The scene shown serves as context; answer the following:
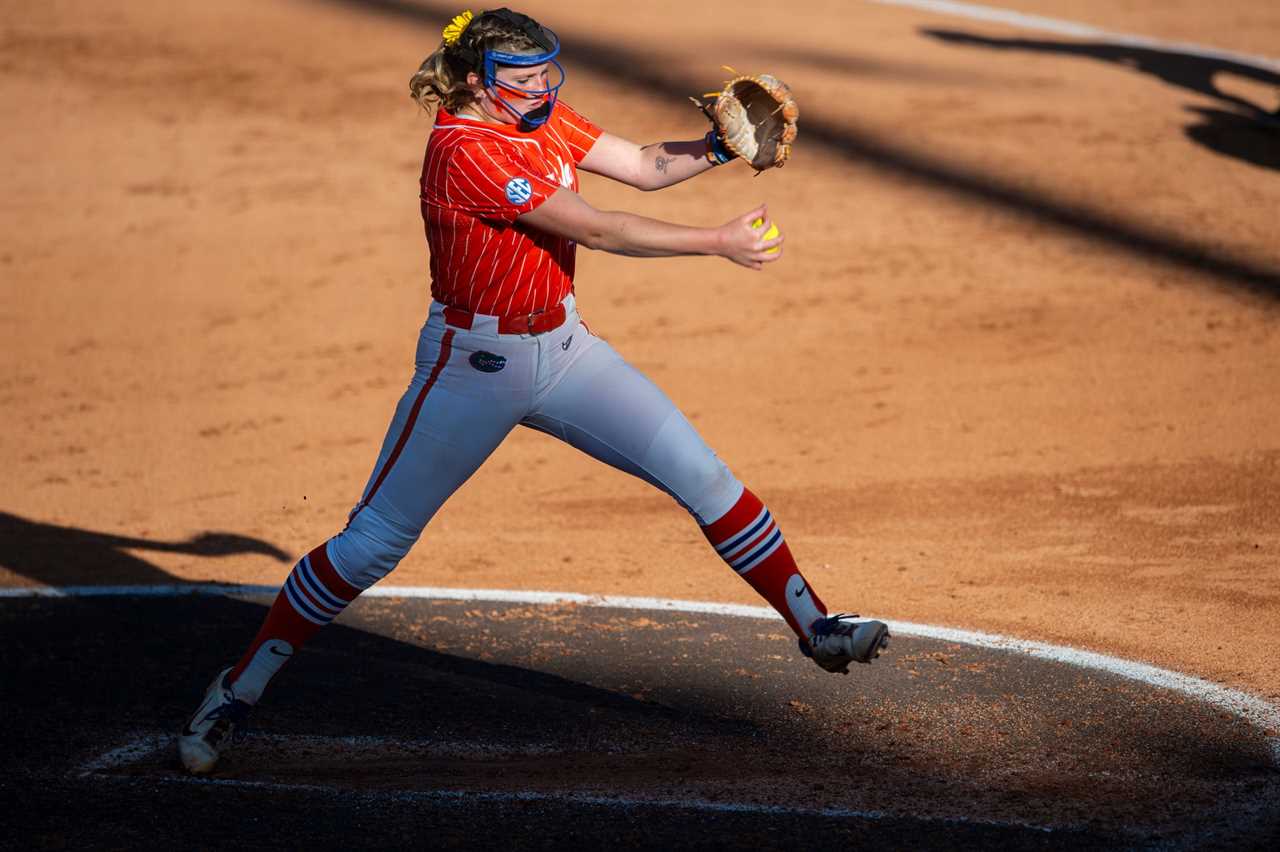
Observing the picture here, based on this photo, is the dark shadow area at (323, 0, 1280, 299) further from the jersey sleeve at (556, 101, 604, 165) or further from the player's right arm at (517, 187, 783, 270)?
the player's right arm at (517, 187, 783, 270)

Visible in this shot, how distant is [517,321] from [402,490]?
543 millimetres

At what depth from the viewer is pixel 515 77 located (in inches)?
152

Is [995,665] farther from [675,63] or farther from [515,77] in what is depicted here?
[675,63]

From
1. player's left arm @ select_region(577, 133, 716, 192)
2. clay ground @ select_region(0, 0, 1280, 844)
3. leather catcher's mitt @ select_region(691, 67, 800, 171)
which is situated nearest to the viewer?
leather catcher's mitt @ select_region(691, 67, 800, 171)

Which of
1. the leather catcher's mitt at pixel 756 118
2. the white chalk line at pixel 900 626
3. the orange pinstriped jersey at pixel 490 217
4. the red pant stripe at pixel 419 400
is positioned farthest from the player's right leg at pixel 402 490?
the white chalk line at pixel 900 626

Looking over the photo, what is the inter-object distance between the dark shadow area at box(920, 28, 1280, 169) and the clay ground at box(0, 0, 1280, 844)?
56 mm

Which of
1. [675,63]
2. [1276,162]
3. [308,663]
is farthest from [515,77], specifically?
[675,63]

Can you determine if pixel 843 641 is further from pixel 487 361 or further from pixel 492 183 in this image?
pixel 492 183

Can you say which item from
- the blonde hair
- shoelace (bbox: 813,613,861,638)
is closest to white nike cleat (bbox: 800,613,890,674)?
shoelace (bbox: 813,613,861,638)

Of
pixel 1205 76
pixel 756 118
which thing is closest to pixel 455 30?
pixel 756 118

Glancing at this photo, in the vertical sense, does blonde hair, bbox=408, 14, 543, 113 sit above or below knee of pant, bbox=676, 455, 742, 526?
above

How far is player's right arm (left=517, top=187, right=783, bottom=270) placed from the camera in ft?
12.1

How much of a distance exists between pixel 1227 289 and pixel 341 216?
6079 millimetres

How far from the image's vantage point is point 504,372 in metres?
3.94
